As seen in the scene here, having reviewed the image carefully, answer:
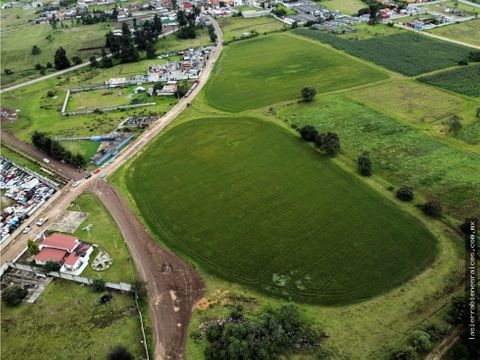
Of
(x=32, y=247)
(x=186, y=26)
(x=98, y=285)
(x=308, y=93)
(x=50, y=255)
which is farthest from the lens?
(x=186, y=26)

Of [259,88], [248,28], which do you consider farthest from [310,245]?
[248,28]

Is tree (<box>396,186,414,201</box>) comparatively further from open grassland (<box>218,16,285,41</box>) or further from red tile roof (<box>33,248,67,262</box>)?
open grassland (<box>218,16,285,41</box>)

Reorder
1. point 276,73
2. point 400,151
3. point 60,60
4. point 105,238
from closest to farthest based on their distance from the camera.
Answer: point 105,238, point 400,151, point 276,73, point 60,60

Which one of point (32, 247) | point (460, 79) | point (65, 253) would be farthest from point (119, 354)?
point (460, 79)

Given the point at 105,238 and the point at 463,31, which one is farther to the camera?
the point at 463,31

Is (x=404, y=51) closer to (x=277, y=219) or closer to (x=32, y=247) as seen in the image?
(x=277, y=219)

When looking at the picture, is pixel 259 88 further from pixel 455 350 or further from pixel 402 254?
pixel 455 350

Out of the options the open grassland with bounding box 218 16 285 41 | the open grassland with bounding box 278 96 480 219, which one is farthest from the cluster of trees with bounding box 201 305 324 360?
the open grassland with bounding box 218 16 285 41
